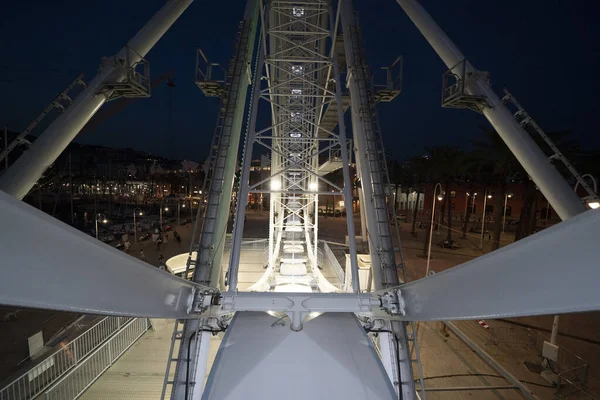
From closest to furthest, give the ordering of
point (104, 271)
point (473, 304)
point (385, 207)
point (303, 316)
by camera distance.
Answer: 1. point (104, 271)
2. point (473, 304)
3. point (303, 316)
4. point (385, 207)

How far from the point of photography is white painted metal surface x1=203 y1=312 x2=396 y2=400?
8.98 ft

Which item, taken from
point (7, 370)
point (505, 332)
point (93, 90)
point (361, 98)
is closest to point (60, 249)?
point (93, 90)

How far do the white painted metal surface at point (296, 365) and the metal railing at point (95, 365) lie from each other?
6.33 meters

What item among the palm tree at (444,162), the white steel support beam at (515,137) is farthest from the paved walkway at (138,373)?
the palm tree at (444,162)

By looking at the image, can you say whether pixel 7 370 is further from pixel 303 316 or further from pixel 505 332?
pixel 505 332

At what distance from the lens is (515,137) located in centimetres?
631

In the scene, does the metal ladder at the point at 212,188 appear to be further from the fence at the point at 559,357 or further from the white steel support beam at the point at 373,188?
the fence at the point at 559,357

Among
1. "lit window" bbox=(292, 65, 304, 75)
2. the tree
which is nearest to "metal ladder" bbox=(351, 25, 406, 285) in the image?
"lit window" bbox=(292, 65, 304, 75)

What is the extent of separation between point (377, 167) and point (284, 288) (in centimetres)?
474

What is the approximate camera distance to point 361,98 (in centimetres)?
720

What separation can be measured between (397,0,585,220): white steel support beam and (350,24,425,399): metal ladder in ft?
5.38

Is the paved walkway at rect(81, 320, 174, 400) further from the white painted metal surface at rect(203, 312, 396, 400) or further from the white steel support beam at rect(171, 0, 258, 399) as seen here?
the white painted metal surface at rect(203, 312, 396, 400)

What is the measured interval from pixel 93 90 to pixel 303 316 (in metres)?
5.85

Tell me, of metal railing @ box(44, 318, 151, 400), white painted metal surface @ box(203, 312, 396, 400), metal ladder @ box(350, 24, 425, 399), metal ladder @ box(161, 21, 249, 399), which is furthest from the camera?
metal railing @ box(44, 318, 151, 400)
